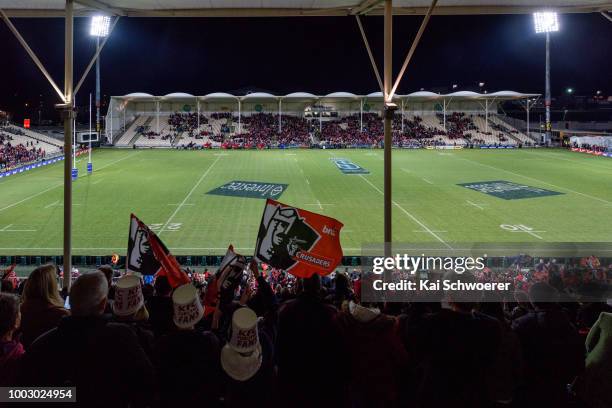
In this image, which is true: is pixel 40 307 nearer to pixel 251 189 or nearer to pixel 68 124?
pixel 68 124

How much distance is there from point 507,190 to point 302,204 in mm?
13618

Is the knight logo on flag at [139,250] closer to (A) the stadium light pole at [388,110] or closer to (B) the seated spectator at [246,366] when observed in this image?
(A) the stadium light pole at [388,110]

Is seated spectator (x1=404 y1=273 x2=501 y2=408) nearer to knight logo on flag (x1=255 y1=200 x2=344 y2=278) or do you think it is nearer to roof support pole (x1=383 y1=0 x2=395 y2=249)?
knight logo on flag (x1=255 y1=200 x2=344 y2=278)

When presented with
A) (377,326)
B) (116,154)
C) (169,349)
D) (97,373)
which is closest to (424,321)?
(377,326)

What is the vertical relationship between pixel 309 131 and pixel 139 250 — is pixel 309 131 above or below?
above

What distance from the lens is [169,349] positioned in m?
3.33

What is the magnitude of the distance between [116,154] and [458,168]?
120 feet

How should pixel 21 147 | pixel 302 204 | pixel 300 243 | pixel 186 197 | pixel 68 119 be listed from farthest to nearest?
pixel 21 147, pixel 186 197, pixel 302 204, pixel 68 119, pixel 300 243

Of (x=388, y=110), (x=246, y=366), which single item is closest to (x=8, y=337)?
(x=246, y=366)

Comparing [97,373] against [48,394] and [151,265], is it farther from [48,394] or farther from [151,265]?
[151,265]

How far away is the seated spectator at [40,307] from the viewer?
3.99m

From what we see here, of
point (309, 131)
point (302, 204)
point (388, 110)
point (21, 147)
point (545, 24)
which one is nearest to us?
point (388, 110)

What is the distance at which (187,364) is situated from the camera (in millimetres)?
3312

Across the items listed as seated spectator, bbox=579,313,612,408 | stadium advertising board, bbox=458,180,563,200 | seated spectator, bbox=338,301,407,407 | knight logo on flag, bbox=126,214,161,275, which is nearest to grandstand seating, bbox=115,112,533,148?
stadium advertising board, bbox=458,180,563,200
